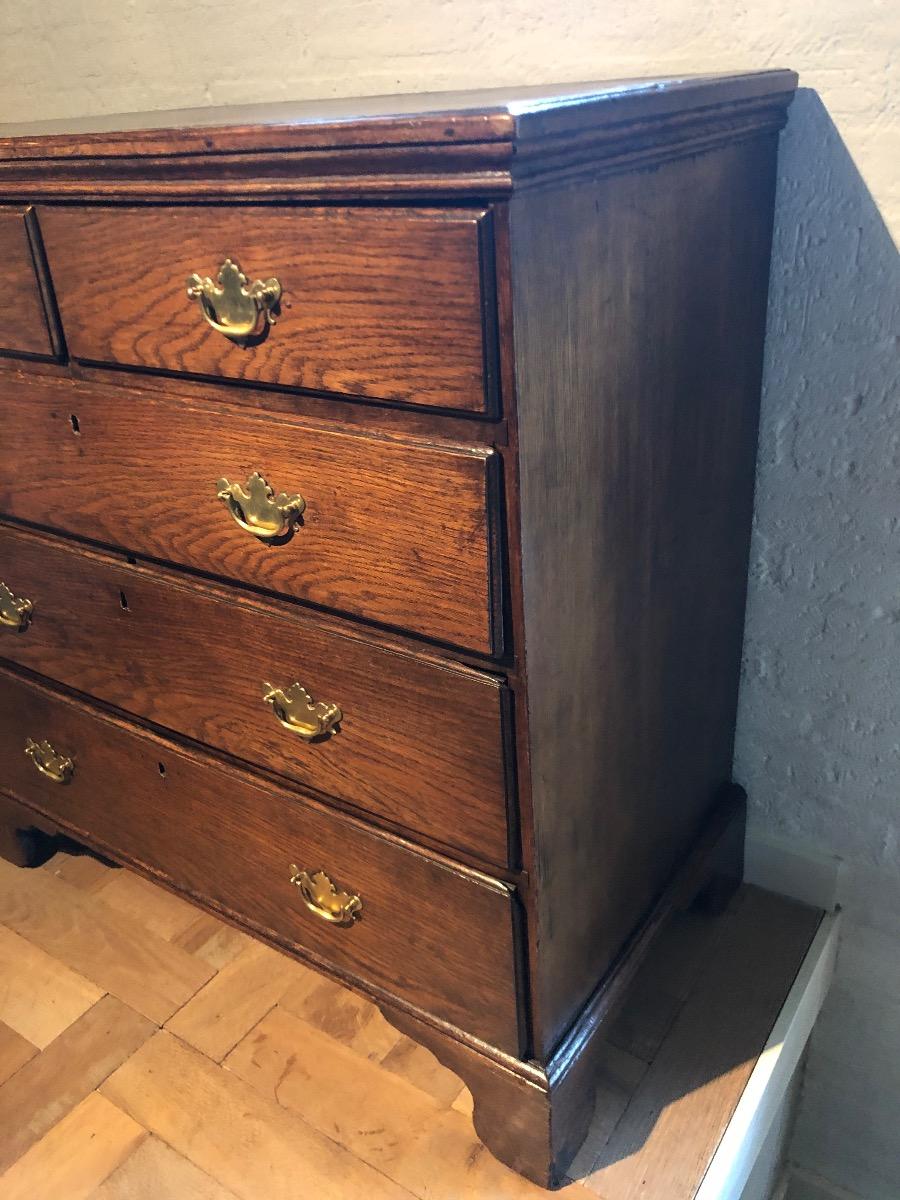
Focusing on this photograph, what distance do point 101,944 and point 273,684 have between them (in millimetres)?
644

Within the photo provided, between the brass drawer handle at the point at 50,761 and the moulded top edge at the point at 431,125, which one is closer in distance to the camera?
the moulded top edge at the point at 431,125

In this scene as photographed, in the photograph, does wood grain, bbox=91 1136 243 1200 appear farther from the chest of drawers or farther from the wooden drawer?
the wooden drawer

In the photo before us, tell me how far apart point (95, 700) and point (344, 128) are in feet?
2.45

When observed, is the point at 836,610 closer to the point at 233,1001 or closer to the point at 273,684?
the point at 273,684

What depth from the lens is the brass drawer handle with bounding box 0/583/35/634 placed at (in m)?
1.12

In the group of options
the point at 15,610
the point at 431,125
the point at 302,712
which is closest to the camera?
the point at 431,125

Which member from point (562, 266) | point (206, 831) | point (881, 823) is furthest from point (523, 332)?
point (881, 823)

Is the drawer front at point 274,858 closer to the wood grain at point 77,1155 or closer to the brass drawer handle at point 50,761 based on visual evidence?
the brass drawer handle at point 50,761

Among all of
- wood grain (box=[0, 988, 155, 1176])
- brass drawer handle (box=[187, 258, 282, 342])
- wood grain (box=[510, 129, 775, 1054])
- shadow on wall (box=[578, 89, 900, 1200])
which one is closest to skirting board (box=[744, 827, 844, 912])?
shadow on wall (box=[578, 89, 900, 1200])

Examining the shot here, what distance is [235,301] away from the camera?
0.73 meters

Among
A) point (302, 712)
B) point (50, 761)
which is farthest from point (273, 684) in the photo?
point (50, 761)

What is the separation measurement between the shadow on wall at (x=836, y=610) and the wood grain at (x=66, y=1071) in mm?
832

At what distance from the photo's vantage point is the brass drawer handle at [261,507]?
31.3 inches

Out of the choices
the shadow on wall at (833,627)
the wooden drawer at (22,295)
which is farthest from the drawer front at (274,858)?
the wooden drawer at (22,295)
